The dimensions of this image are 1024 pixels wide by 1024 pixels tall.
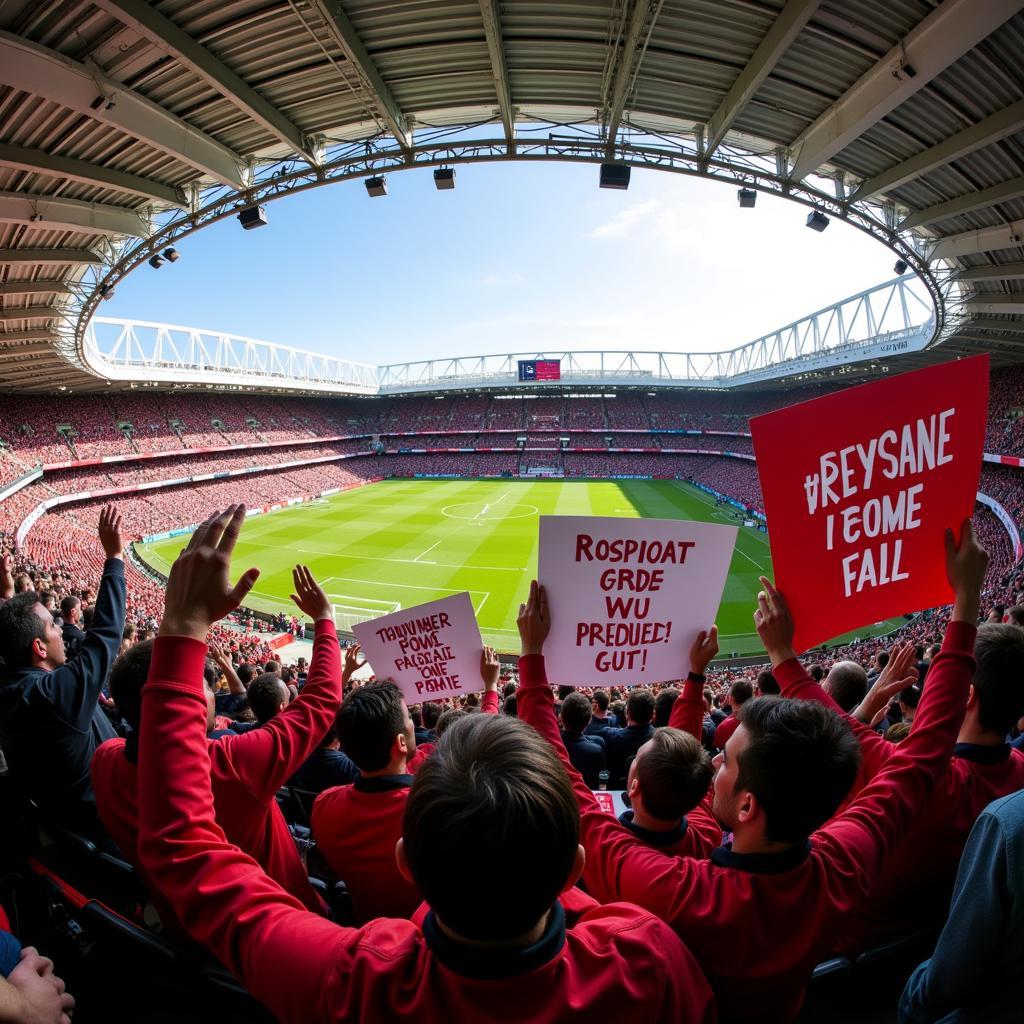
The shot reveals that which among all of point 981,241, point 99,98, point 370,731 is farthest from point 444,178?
point 981,241

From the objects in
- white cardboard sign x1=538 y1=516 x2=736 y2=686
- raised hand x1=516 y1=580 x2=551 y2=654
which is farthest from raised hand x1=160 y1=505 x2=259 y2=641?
white cardboard sign x1=538 y1=516 x2=736 y2=686

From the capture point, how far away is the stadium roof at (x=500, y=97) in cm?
670

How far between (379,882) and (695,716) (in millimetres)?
1906

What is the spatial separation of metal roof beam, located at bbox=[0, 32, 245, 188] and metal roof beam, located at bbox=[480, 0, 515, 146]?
532 cm

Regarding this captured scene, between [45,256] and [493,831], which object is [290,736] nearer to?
[493,831]

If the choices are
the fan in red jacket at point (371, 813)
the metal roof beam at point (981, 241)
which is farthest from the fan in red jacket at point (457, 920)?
the metal roof beam at point (981, 241)

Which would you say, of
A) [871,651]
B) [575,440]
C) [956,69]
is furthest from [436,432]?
[956,69]

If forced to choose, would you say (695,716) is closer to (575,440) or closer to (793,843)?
(793,843)

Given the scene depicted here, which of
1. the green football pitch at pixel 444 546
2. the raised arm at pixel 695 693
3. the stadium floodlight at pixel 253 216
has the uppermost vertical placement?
the stadium floodlight at pixel 253 216

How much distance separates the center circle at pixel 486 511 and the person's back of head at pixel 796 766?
3597 centimetres

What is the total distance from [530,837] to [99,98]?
11.0 meters

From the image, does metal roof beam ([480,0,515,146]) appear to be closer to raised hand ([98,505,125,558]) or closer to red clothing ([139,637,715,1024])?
raised hand ([98,505,125,558])

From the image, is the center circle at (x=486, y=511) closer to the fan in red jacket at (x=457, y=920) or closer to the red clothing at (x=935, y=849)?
the red clothing at (x=935, y=849)

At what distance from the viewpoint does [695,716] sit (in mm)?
3131
